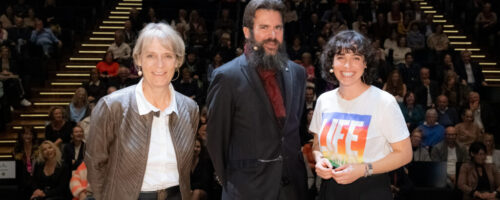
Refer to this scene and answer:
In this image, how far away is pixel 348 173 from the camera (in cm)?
257

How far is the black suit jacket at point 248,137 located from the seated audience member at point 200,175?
289 centimetres

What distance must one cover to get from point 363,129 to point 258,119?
0.47 m

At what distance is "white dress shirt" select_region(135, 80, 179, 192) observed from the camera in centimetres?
250

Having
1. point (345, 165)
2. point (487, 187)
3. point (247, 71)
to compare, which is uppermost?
point (247, 71)

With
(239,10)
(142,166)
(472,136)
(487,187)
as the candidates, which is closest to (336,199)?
(142,166)

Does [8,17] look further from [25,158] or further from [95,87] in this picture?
[25,158]

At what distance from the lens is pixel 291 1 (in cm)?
1182

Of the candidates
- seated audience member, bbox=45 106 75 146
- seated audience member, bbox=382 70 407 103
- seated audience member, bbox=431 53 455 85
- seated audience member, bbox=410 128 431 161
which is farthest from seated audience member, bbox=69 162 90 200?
seated audience member, bbox=431 53 455 85

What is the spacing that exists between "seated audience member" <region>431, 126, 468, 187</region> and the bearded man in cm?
463

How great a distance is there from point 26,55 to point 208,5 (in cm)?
372

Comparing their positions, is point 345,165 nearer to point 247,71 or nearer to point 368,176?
point 368,176

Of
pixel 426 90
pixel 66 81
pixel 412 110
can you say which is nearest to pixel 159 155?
pixel 412 110

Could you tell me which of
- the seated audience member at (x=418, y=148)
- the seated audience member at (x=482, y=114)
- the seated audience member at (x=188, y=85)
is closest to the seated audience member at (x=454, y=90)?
the seated audience member at (x=482, y=114)

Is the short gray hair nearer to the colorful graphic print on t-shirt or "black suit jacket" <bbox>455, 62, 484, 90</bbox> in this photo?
the colorful graphic print on t-shirt
